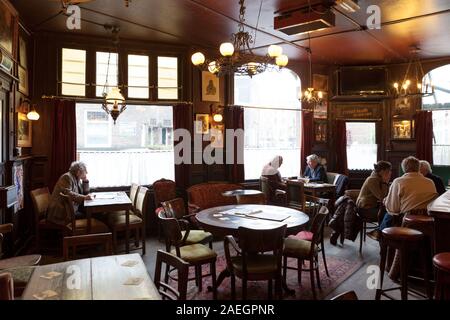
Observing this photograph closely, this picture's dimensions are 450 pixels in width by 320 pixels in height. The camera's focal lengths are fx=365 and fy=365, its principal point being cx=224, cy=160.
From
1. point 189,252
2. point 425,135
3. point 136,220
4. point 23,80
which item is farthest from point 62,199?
point 425,135

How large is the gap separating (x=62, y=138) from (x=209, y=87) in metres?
2.86

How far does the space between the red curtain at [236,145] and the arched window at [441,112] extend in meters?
4.41

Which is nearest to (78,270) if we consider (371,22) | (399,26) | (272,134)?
(371,22)

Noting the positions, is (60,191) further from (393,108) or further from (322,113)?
(393,108)

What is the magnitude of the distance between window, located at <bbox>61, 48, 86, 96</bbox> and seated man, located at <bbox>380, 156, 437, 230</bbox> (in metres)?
5.13

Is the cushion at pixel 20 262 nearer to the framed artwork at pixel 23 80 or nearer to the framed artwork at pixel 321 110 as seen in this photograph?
the framed artwork at pixel 23 80

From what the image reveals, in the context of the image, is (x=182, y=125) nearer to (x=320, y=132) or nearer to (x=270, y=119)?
(x=270, y=119)

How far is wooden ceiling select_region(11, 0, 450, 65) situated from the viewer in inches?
195

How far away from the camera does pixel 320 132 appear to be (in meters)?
8.75

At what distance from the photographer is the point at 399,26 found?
19.2 feet

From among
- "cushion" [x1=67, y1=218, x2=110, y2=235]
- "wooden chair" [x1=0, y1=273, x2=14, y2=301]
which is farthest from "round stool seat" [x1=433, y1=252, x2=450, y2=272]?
"cushion" [x1=67, y1=218, x2=110, y2=235]

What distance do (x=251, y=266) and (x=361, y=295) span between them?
1.41m

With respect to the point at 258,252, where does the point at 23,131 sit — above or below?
above

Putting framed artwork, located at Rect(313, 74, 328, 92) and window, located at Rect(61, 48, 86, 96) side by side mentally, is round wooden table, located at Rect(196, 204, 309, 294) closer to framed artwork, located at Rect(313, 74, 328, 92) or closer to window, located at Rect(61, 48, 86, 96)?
window, located at Rect(61, 48, 86, 96)
